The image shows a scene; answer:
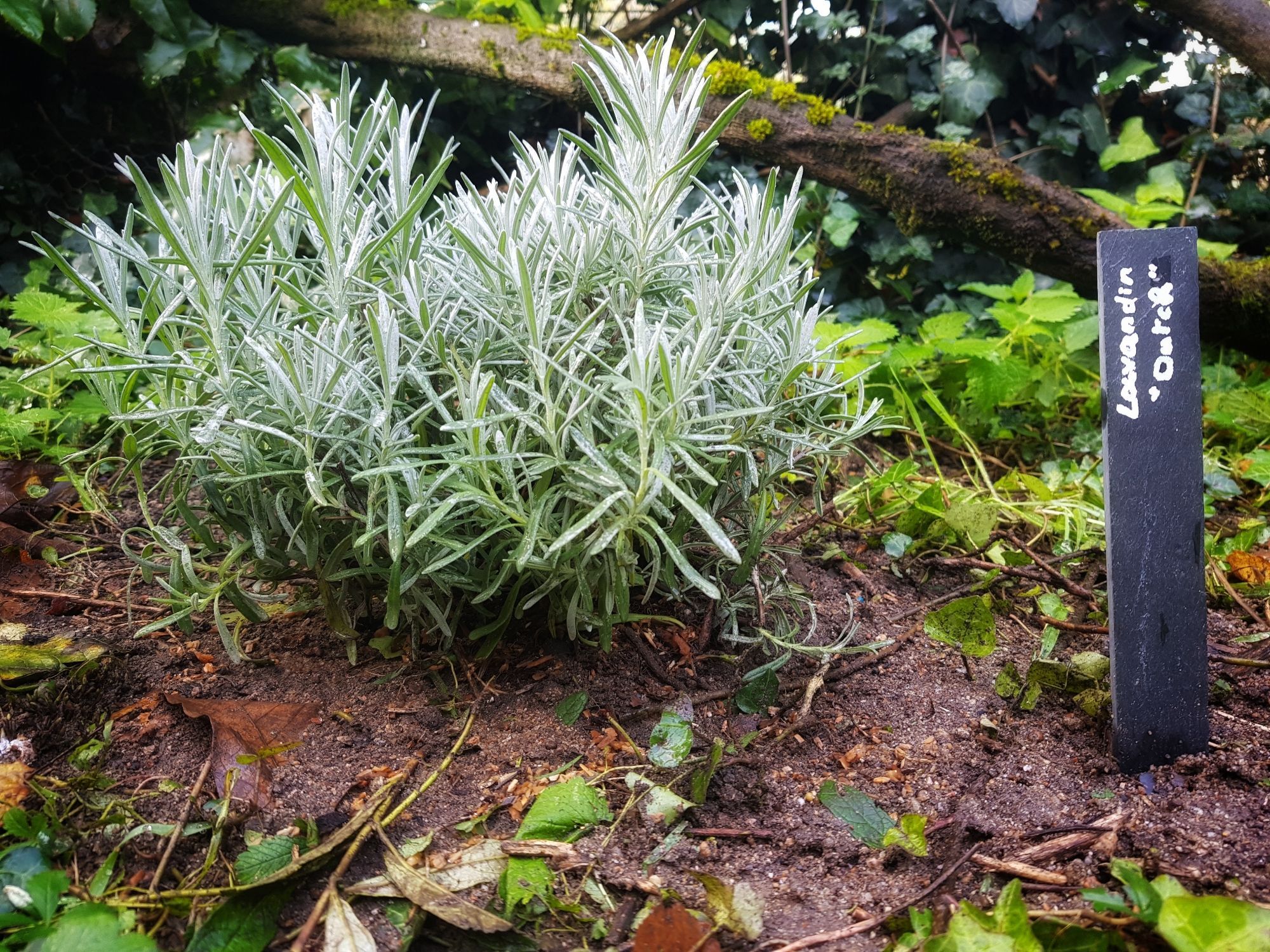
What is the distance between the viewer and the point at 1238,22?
2686 millimetres

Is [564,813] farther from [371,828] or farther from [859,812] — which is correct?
[859,812]

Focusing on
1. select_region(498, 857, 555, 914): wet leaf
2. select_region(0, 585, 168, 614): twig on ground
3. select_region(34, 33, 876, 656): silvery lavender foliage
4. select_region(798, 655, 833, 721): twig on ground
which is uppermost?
select_region(34, 33, 876, 656): silvery lavender foliage

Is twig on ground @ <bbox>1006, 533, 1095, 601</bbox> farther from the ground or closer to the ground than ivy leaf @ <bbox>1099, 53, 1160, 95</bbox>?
closer to the ground

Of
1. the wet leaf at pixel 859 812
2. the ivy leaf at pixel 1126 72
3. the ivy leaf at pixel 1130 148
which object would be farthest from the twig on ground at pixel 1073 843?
the ivy leaf at pixel 1126 72

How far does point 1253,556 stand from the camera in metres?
1.69

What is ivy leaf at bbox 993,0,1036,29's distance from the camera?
3.34m

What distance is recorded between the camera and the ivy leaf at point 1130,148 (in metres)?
3.31

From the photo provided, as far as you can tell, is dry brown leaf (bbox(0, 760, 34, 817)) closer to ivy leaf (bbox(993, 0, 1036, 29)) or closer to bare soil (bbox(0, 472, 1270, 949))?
bare soil (bbox(0, 472, 1270, 949))

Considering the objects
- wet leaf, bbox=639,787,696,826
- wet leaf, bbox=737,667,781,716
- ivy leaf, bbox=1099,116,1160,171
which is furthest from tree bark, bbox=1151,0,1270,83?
wet leaf, bbox=639,787,696,826

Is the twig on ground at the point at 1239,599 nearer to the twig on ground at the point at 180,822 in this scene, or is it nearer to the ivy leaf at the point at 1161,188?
the twig on ground at the point at 180,822

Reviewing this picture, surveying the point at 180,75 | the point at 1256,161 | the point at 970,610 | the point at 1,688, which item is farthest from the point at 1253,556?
the point at 180,75

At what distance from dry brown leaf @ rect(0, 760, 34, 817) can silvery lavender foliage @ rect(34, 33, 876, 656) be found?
0.24 metres

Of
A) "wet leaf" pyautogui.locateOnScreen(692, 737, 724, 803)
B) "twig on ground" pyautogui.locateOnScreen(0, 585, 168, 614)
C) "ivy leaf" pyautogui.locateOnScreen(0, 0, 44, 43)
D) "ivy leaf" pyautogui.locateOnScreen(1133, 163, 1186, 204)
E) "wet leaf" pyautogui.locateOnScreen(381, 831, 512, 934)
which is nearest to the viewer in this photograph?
"wet leaf" pyautogui.locateOnScreen(381, 831, 512, 934)

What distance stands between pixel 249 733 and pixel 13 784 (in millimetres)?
254
